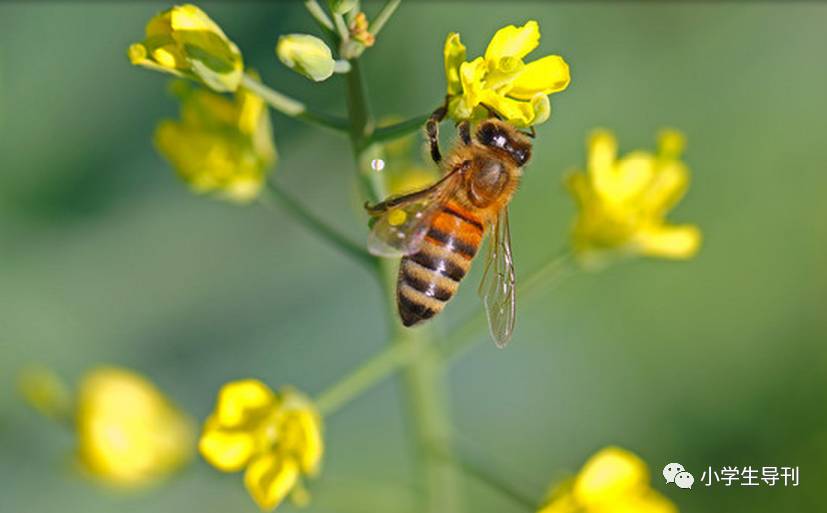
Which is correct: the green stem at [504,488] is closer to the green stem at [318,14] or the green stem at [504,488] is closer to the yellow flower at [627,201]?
the yellow flower at [627,201]

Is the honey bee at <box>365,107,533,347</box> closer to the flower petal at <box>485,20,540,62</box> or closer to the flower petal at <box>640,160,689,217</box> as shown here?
the flower petal at <box>485,20,540,62</box>

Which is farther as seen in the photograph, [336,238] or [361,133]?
[336,238]

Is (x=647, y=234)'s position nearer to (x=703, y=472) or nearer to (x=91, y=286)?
(x=703, y=472)

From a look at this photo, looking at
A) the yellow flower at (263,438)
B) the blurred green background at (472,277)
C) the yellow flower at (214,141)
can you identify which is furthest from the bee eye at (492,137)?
the blurred green background at (472,277)

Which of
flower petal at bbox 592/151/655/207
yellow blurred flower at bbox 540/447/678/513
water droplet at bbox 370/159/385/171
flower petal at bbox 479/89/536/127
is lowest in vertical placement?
yellow blurred flower at bbox 540/447/678/513

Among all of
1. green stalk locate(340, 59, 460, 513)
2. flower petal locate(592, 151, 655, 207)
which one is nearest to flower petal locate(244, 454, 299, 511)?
green stalk locate(340, 59, 460, 513)

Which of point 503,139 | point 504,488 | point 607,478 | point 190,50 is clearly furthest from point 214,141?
point 607,478

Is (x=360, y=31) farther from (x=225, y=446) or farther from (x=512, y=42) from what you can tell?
(x=225, y=446)
